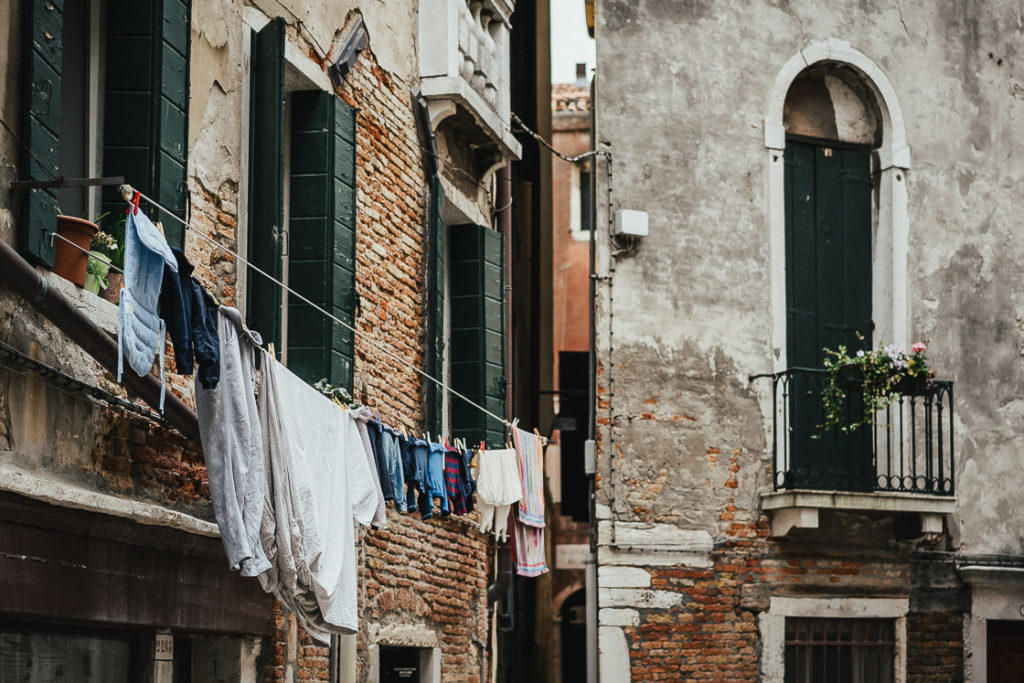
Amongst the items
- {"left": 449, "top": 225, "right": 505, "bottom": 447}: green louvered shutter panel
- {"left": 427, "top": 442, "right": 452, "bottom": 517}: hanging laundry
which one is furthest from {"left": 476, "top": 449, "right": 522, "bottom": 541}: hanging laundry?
{"left": 449, "top": 225, "right": 505, "bottom": 447}: green louvered shutter panel

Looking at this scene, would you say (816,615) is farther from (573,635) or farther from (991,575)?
(573,635)

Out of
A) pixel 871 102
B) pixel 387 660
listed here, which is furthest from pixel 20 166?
pixel 871 102

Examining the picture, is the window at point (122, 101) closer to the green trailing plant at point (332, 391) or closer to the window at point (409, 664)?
the green trailing plant at point (332, 391)

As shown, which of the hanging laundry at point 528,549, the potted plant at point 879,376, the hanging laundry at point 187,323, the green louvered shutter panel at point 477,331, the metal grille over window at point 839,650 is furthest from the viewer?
the metal grille over window at point 839,650

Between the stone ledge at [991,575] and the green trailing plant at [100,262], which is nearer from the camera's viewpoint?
the green trailing plant at [100,262]

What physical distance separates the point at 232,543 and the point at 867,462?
9.08 m

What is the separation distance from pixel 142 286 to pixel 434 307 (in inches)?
217

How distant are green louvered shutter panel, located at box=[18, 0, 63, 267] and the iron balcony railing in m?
8.62

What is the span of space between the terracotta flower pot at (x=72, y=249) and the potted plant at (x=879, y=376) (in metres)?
8.46

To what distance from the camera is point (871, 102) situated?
1493 centimetres

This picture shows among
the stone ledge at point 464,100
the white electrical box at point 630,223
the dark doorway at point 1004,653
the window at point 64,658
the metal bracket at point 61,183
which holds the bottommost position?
the dark doorway at point 1004,653

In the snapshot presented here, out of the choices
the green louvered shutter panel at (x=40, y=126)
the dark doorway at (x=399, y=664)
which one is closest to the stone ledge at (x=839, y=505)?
the dark doorway at (x=399, y=664)

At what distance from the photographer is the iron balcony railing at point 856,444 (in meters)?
13.8

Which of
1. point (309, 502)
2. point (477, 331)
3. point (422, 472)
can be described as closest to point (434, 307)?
point (477, 331)
